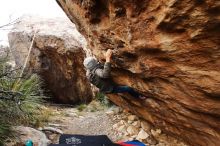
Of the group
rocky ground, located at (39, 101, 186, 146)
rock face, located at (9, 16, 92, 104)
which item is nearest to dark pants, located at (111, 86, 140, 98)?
rocky ground, located at (39, 101, 186, 146)

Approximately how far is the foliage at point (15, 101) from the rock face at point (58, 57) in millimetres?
1498

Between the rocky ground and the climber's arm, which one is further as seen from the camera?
the rocky ground

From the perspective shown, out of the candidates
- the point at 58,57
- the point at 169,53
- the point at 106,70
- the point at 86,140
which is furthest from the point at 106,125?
the point at 169,53

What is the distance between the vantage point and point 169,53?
161 inches

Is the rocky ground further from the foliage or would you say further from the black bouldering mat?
the foliage

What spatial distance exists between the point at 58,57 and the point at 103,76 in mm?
4611

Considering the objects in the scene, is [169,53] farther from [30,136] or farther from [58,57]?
[58,57]

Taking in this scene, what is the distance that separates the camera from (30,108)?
7891 mm

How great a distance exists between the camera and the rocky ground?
6.95 m

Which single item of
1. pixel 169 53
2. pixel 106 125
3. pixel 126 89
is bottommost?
pixel 106 125

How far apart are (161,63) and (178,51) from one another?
56 centimetres

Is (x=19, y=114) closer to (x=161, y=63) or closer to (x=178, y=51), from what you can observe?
(x=161, y=63)

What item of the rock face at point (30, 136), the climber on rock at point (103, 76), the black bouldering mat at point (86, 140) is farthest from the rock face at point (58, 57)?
the climber on rock at point (103, 76)

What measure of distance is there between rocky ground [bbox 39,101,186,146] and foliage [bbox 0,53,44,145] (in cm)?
58
